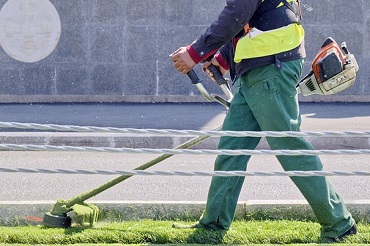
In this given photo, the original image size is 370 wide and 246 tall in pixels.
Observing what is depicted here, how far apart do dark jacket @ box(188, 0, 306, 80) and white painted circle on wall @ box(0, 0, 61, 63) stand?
10517 mm

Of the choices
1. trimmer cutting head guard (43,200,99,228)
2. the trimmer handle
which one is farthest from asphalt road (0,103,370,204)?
the trimmer handle

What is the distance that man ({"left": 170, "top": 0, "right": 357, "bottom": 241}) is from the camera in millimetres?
4824

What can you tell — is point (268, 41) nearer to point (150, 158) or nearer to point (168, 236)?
point (168, 236)

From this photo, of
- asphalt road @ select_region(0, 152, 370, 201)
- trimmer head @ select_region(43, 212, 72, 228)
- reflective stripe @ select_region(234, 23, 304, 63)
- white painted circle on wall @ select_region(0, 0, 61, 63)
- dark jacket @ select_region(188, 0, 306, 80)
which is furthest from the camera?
white painted circle on wall @ select_region(0, 0, 61, 63)

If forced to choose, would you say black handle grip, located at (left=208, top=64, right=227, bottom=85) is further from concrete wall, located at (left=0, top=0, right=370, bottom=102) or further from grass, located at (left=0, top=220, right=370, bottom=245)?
concrete wall, located at (left=0, top=0, right=370, bottom=102)

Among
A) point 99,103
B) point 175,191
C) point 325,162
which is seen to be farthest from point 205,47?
point 99,103

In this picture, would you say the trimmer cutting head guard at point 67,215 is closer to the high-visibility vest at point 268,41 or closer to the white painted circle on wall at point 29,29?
the high-visibility vest at point 268,41

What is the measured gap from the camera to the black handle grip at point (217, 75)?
519 centimetres

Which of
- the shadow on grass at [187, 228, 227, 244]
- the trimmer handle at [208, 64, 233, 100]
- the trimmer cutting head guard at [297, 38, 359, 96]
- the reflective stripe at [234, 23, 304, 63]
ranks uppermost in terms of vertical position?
the reflective stripe at [234, 23, 304, 63]

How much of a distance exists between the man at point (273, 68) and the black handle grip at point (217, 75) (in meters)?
0.18

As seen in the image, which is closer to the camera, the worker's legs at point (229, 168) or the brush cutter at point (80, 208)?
the worker's legs at point (229, 168)

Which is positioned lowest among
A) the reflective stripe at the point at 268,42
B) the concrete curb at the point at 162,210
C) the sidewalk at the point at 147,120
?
the sidewalk at the point at 147,120

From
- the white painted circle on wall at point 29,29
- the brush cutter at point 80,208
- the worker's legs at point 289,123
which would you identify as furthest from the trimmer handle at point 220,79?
the white painted circle on wall at point 29,29

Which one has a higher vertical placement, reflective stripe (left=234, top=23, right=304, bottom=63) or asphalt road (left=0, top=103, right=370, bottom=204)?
reflective stripe (left=234, top=23, right=304, bottom=63)
